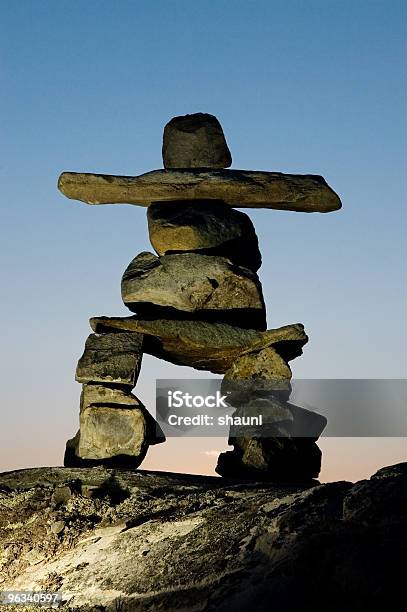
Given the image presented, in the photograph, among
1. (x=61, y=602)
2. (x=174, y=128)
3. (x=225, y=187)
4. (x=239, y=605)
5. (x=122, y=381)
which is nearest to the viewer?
(x=239, y=605)

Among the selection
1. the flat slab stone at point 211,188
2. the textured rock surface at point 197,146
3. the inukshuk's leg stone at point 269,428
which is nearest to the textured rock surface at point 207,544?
the inukshuk's leg stone at point 269,428

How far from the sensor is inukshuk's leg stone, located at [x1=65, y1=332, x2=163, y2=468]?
11641 millimetres

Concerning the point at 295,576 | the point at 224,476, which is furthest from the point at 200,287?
the point at 295,576

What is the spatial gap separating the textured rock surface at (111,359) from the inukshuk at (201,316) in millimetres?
14

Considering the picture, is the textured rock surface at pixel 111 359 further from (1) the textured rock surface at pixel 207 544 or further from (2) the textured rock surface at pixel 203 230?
A: (1) the textured rock surface at pixel 207 544

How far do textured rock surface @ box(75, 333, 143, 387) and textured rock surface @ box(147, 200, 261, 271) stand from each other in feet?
4.51

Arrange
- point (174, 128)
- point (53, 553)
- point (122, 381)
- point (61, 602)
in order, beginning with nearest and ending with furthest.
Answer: point (61, 602), point (53, 553), point (122, 381), point (174, 128)

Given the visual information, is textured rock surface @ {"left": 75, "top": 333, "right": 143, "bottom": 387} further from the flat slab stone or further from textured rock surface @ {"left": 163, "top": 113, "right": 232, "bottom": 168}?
textured rock surface @ {"left": 163, "top": 113, "right": 232, "bottom": 168}

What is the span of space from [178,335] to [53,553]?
14.3 feet

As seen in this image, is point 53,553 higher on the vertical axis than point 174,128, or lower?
lower

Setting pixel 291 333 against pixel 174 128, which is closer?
pixel 291 333

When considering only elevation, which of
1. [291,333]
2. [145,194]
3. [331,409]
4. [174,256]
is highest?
[145,194]

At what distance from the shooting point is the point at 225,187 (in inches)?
504

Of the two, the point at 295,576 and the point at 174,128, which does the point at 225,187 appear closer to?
the point at 174,128
